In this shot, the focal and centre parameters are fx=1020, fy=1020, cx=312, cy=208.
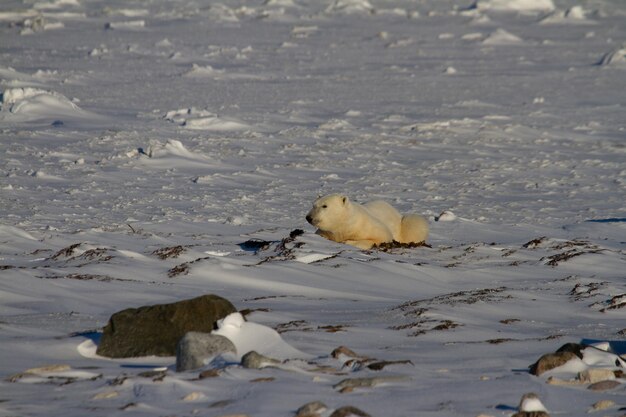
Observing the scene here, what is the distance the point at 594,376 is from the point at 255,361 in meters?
1.27

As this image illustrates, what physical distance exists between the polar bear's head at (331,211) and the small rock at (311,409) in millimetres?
4219

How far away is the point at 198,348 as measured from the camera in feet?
12.9

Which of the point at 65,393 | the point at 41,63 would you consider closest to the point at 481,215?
the point at 65,393

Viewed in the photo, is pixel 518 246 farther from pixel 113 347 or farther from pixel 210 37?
pixel 210 37

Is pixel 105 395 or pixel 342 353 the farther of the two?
pixel 342 353

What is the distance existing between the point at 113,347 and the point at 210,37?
19.5 metres

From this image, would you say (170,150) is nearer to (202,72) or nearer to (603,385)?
(202,72)

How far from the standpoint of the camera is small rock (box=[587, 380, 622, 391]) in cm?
372

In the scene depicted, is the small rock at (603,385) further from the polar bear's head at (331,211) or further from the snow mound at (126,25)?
the snow mound at (126,25)

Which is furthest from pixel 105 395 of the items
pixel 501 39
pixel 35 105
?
pixel 501 39

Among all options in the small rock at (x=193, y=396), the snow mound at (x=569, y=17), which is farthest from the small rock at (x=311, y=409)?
the snow mound at (x=569, y=17)

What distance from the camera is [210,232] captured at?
8.86 meters

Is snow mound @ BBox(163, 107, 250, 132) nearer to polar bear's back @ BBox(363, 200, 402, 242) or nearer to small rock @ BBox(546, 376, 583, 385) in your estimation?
polar bear's back @ BBox(363, 200, 402, 242)

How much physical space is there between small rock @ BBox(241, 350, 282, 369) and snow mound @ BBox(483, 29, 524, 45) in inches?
780
